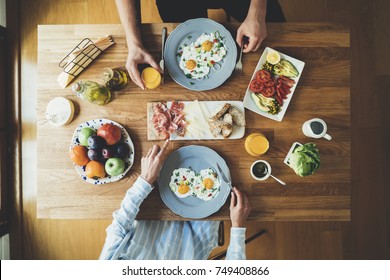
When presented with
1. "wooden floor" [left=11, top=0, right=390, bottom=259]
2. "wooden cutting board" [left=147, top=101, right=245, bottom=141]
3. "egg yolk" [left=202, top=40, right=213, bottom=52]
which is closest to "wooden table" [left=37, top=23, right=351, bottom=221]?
"wooden cutting board" [left=147, top=101, right=245, bottom=141]

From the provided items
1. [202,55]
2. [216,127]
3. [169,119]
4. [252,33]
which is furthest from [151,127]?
[252,33]

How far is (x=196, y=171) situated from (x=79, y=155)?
0.52m

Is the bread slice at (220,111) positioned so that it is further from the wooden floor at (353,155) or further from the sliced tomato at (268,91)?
the wooden floor at (353,155)

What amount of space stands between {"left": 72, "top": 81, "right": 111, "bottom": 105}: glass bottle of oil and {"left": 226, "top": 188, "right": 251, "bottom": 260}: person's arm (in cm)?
72

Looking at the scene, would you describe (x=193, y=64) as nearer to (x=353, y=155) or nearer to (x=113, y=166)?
(x=113, y=166)

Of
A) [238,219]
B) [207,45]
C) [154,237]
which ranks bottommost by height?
[154,237]

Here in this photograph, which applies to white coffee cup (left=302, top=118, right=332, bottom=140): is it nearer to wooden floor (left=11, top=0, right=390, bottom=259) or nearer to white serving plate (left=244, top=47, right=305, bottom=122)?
white serving plate (left=244, top=47, right=305, bottom=122)

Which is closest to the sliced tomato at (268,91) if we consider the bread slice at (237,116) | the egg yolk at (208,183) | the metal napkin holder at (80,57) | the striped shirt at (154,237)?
the bread slice at (237,116)

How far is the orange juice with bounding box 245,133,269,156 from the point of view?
4.49 ft

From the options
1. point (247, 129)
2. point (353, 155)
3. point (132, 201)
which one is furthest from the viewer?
point (353, 155)

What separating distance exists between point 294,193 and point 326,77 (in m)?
0.56

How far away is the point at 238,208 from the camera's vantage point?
1.35 meters

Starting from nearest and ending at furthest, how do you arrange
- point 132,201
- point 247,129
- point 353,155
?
point 132,201
point 247,129
point 353,155
